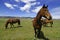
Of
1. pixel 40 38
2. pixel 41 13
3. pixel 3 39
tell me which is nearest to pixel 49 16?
pixel 41 13

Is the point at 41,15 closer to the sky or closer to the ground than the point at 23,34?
closer to the sky

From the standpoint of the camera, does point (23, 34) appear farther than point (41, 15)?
Yes

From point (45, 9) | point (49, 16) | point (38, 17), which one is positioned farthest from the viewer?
point (38, 17)

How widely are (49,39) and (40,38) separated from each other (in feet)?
2.82

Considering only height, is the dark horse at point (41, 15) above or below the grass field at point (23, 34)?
above

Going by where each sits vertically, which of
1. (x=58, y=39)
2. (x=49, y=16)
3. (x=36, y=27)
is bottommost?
(x=58, y=39)

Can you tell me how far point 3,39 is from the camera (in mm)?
13617

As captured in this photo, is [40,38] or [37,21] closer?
[37,21]

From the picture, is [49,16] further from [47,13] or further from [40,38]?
[40,38]

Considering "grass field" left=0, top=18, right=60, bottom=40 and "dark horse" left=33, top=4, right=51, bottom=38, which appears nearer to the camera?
"dark horse" left=33, top=4, right=51, bottom=38

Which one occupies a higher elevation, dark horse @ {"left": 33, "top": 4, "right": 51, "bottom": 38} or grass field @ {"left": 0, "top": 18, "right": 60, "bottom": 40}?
dark horse @ {"left": 33, "top": 4, "right": 51, "bottom": 38}

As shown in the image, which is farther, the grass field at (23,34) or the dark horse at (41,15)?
the grass field at (23,34)

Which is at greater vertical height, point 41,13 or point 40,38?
point 41,13

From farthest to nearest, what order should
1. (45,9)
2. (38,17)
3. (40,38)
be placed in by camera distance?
(40,38)
(38,17)
(45,9)
